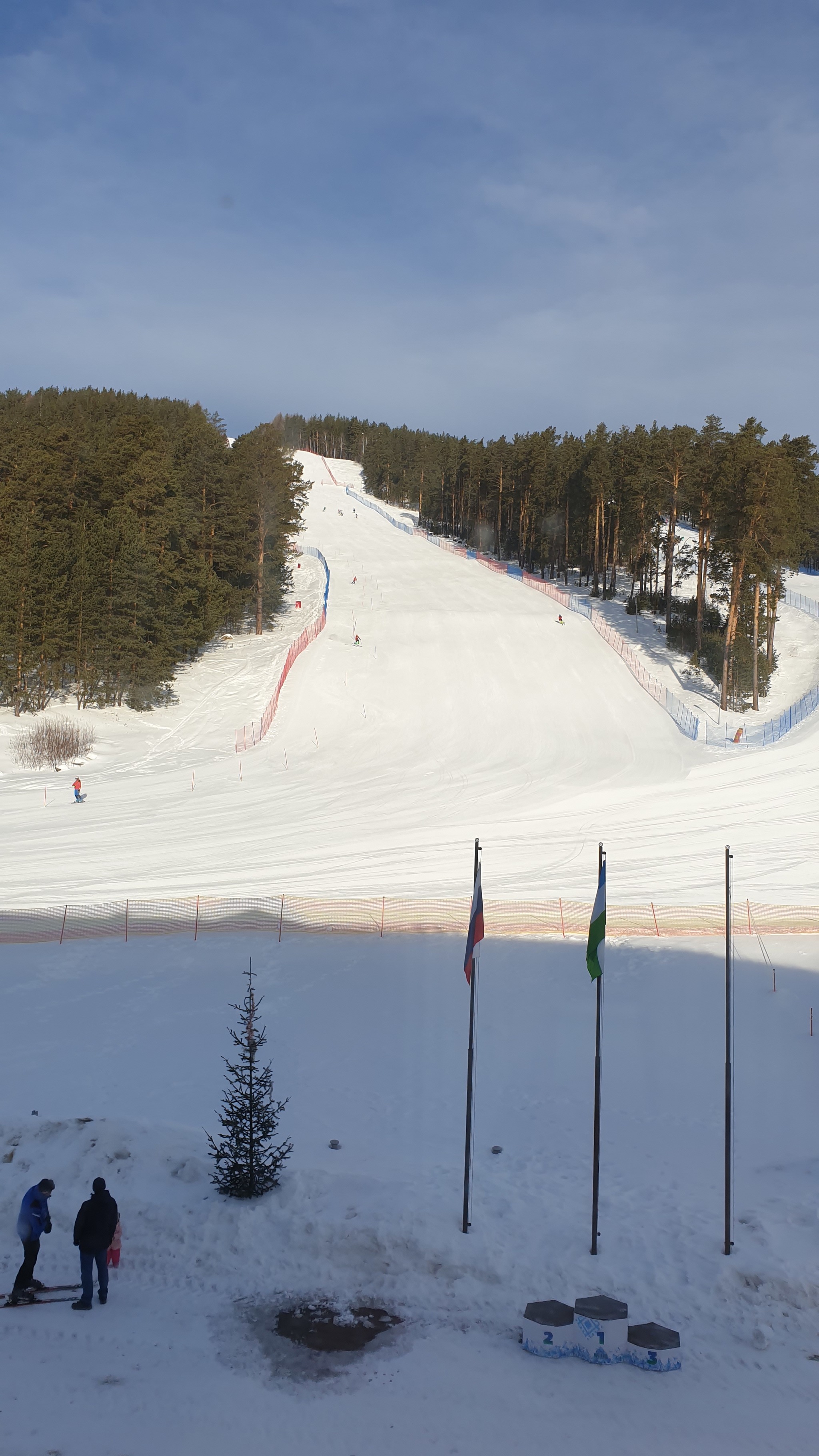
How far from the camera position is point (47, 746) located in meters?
37.0

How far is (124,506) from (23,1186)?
129ft

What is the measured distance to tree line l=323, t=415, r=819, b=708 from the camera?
4297 centimetres

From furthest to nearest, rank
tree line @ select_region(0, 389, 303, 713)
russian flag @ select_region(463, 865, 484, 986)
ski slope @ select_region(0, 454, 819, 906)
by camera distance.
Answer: tree line @ select_region(0, 389, 303, 713) < ski slope @ select_region(0, 454, 819, 906) < russian flag @ select_region(463, 865, 484, 986)

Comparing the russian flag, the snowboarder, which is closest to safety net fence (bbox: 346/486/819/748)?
the russian flag

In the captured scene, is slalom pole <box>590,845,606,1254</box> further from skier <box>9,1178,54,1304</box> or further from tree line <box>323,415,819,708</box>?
tree line <box>323,415,819,708</box>

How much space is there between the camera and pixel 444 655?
4959cm

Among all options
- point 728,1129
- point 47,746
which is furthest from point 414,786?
point 728,1129

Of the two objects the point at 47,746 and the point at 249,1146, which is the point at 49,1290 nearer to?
the point at 249,1146

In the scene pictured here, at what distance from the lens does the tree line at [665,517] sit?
141 ft

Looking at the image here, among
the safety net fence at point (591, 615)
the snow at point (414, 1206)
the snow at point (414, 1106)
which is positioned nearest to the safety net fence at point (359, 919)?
the snow at point (414, 1106)

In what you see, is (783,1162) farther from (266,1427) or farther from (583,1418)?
(266,1427)

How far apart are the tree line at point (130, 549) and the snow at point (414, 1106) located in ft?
16.2

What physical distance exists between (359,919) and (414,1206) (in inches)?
461

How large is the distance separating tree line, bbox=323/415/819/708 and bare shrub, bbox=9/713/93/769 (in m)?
27.3
